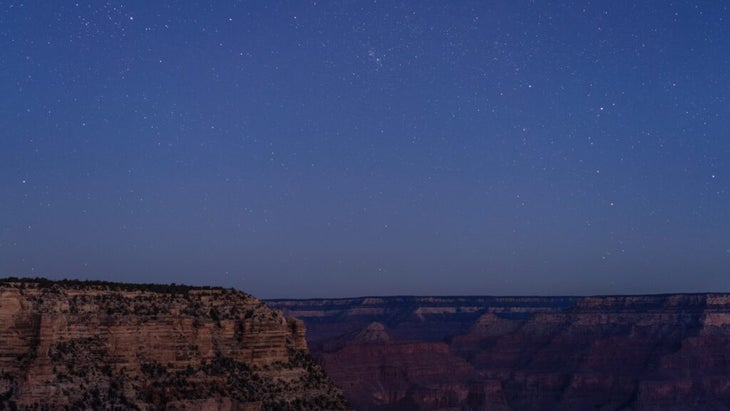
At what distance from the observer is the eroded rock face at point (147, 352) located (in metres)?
48.5

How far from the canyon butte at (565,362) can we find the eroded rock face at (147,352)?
8109 centimetres

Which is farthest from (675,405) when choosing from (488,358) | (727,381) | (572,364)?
(488,358)

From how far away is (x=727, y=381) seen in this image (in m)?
160

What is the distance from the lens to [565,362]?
174000 millimetres

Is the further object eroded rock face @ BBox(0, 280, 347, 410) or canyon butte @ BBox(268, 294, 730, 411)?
canyon butte @ BBox(268, 294, 730, 411)

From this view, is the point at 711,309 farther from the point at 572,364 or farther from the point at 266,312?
the point at 266,312

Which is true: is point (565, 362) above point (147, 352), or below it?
above

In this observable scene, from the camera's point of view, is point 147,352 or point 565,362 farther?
point 565,362

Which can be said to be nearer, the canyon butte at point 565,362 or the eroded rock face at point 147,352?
the eroded rock face at point 147,352

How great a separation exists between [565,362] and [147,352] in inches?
5047

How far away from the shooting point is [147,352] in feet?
171

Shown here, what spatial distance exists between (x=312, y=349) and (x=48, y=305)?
10840 centimetres

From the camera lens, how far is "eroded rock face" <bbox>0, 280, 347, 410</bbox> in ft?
159

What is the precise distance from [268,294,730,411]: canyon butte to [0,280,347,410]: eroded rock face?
3192 inches
